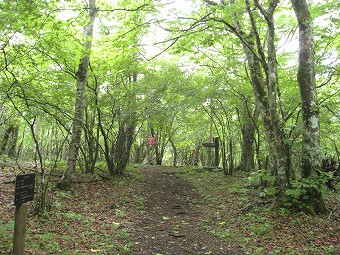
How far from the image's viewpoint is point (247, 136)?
14758 millimetres

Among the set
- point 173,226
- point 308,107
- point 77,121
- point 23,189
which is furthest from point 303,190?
point 77,121

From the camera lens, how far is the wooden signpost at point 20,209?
13.4ft

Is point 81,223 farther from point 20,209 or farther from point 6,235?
point 20,209

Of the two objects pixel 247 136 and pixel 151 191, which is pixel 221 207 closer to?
pixel 151 191

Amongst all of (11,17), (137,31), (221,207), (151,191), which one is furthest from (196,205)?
(11,17)

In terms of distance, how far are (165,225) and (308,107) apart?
4820mm

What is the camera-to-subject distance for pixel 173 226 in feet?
24.6

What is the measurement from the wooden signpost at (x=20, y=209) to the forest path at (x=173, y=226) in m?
2.25

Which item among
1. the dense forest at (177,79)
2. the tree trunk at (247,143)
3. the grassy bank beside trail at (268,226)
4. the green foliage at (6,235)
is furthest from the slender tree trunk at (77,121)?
the tree trunk at (247,143)

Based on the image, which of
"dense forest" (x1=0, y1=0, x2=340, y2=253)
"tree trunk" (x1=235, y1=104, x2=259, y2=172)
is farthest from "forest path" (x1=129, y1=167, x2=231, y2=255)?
"tree trunk" (x1=235, y1=104, x2=259, y2=172)

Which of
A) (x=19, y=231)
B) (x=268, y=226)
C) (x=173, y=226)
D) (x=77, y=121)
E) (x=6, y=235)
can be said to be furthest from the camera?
(x=77, y=121)

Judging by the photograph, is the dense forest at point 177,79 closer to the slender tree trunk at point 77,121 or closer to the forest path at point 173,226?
the slender tree trunk at point 77,121

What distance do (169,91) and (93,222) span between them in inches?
338

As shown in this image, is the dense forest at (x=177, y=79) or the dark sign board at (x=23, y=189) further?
the dense forest at (x=177, y=79)
